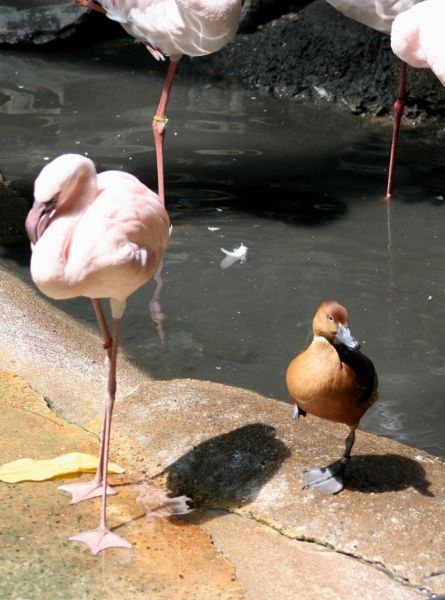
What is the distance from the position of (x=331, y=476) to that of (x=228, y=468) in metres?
0.37

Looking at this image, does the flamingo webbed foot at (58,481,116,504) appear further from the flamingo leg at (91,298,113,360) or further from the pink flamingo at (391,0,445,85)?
the pink flamingo at (391,0,445,85)

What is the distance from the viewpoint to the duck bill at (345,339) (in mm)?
3176

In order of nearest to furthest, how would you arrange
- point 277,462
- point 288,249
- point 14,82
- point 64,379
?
point 277,462
point 64,379
point 288,249
point 14,82

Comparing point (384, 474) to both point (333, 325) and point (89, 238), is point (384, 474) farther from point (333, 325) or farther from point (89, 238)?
point (89, 238)

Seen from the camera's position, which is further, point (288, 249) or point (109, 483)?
point (288, 249)

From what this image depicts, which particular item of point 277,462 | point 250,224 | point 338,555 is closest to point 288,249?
point 250,224

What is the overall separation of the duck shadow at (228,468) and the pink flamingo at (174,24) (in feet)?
9.48

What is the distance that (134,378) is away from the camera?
4223mm

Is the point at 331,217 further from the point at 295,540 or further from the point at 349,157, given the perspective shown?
the point at 295,540

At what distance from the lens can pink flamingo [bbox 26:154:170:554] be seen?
10.0 feet

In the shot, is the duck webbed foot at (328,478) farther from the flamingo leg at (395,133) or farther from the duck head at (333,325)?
the flamingo leg at (395,133)

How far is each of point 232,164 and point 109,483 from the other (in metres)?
4.09

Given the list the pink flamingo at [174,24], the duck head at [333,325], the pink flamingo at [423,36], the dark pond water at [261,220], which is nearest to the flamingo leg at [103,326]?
the duck head at [333,325]

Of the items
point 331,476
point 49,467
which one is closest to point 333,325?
point 331,476
